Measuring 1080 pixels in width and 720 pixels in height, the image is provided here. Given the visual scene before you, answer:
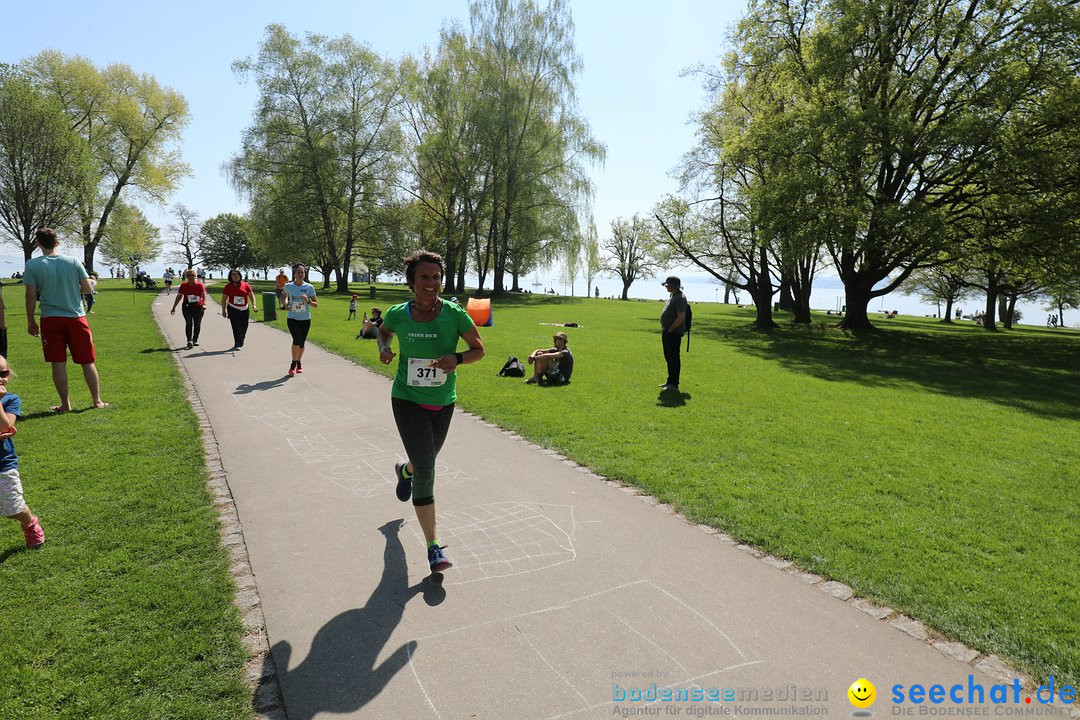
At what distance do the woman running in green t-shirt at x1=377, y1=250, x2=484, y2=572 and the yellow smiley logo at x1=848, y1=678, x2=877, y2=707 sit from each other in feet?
7.70

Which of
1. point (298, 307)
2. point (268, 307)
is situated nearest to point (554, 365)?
point (298, 307)

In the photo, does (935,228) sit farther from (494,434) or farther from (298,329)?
(298,329)

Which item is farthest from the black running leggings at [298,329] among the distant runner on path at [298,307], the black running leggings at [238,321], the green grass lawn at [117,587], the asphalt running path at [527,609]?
the asphalt running path at [527,609]

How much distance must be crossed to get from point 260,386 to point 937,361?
63.9ft

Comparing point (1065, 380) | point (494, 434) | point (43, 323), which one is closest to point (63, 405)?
point (43, 323)

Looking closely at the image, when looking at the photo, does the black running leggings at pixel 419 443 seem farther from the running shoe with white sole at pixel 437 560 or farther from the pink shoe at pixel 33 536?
the pink shoe at pixel 33 536

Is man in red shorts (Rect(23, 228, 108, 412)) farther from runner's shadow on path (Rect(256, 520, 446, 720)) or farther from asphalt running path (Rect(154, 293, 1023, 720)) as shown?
runner's shadow on path (Rect(256, 520, 446, 720))

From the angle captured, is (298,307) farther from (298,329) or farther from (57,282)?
(57,282)

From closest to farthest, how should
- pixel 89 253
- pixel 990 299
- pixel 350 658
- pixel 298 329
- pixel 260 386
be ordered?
1. pixel 350 658
2. pixel 260 386
3. pixel 298 329
4. pixel 990 299
5. pixel 89 253

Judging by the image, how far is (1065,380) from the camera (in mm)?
15133

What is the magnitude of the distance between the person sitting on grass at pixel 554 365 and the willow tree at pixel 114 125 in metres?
38.1

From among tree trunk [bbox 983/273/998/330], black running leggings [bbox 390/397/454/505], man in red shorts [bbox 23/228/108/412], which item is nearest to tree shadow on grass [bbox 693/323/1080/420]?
tree trunk [bbox 983/273/998/330]

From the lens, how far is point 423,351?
12.6ft

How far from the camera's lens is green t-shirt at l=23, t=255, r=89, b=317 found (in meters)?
6.98
